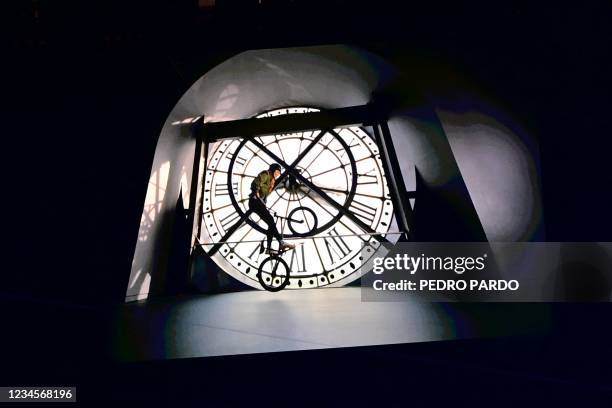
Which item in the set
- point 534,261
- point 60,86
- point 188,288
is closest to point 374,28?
point 534,261

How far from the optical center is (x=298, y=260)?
4359mm

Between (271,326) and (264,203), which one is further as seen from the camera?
(264,203)

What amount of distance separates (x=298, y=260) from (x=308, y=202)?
58cm

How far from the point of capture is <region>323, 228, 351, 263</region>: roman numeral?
433 cm

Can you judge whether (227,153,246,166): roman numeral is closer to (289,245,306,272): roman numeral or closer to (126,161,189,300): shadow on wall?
(126,161,189,300): shadow on wall

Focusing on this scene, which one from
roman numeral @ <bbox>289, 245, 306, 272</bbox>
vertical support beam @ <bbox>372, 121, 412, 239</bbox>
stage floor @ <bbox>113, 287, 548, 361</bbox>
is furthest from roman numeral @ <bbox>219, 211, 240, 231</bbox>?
vertical support beam @ <bbox>372, 121, 412, 239</bbox>

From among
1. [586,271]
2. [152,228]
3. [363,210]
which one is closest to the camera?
[586,271]

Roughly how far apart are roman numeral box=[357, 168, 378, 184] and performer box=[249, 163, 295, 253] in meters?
1.01

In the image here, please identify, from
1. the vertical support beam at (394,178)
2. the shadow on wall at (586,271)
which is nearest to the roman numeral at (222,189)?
the vertical support beam at (394,178)

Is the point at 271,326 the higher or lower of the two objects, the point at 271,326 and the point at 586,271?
the lower

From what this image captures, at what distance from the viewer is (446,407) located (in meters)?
1.06

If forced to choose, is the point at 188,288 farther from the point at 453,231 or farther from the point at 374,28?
the point at 374,28

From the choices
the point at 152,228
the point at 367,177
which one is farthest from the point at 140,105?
the point at 367,177

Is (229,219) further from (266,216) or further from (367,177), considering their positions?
(367,177)
